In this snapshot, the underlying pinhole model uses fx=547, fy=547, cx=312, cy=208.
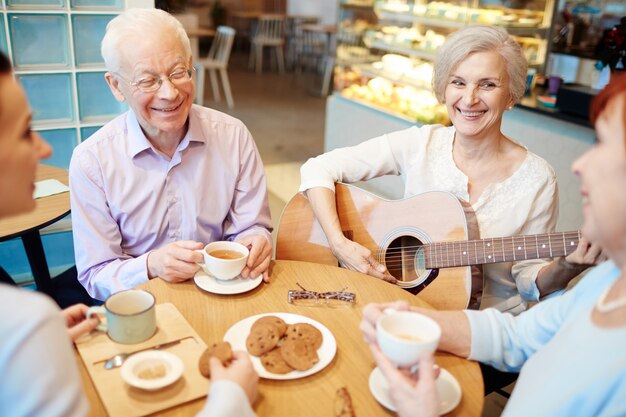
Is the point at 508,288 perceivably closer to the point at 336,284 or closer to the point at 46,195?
the point at 336,284

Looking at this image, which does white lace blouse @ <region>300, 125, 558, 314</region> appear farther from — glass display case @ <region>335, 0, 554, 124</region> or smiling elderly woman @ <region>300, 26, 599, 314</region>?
glass display case @ <region>335, 0, 554, 124</region>

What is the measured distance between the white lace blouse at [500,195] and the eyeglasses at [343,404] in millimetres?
835

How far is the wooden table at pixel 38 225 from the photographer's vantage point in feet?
6.86

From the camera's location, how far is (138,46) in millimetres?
1651

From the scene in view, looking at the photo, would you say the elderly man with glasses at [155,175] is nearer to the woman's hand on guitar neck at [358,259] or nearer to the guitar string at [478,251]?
the woman's hand on guitar neck at [358,259]

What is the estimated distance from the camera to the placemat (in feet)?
3.52

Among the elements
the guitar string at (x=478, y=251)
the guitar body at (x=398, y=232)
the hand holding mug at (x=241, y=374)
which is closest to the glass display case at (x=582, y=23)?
the guitar body at (x=398, y=232)

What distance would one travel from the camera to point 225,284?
1.55 meters

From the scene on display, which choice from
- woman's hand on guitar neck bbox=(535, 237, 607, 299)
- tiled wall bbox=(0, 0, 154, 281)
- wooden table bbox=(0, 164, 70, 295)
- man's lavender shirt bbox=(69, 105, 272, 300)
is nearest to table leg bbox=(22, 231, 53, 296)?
wooden table bbox=(0, 164, 70, 295)

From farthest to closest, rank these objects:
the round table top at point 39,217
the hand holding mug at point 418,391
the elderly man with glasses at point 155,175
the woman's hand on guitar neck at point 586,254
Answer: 1. the round table top at point 39,217
2. the elderly man with glasses at point 155,175
3. the woman's hand on guitar neck at point 586,254
4. the hand holding mug at point 418,391

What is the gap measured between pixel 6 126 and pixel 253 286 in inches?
33.9

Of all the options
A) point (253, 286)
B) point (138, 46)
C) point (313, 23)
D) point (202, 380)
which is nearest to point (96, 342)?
point (202, 380)

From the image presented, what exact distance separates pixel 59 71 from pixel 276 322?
81.6 inches

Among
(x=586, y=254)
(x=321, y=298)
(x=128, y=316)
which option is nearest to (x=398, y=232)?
(x=321, y=298)
